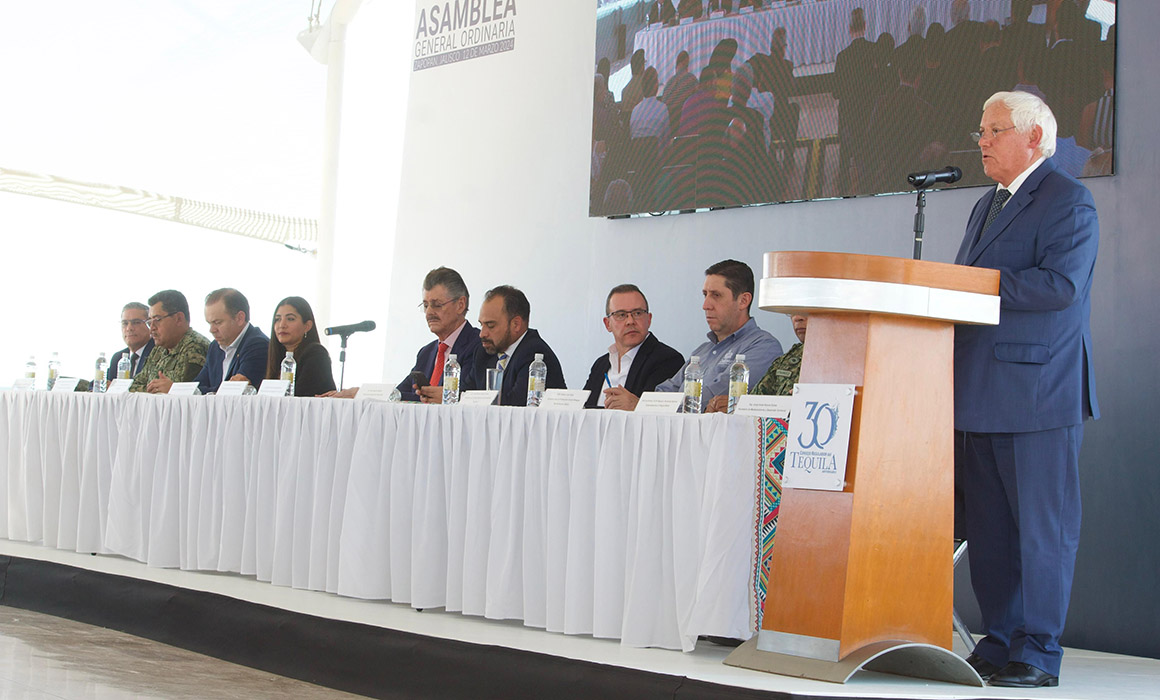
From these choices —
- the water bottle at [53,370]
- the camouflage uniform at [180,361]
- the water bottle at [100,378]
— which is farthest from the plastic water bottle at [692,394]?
the water bottle at [53,370]

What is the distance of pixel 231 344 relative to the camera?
471 cm

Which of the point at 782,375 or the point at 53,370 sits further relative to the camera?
the point at 53,370

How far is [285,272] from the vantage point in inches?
421

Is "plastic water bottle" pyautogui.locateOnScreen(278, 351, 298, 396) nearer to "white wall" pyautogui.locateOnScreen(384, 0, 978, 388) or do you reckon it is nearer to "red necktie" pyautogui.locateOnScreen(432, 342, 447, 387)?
"red necktie" pyautogui.locateOnScreen(432, 342, 447, 387)

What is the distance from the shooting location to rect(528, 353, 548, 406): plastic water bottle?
307 centimetres

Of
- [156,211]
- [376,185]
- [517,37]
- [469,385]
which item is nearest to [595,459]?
[469,385]

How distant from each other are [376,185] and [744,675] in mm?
5223

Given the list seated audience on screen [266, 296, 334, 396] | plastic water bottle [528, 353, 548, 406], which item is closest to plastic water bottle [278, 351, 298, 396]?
seated audience on screen [266, 296, 334, 396]

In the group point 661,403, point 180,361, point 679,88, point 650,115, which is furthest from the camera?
point 180,361

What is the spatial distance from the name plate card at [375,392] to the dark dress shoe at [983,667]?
5.89 feet

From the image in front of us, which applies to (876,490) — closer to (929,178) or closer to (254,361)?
(929,178)

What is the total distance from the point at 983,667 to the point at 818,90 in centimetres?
242

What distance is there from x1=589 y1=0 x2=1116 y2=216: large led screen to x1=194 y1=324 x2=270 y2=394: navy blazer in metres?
1.61

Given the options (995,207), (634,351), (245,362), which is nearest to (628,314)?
(634,351)
